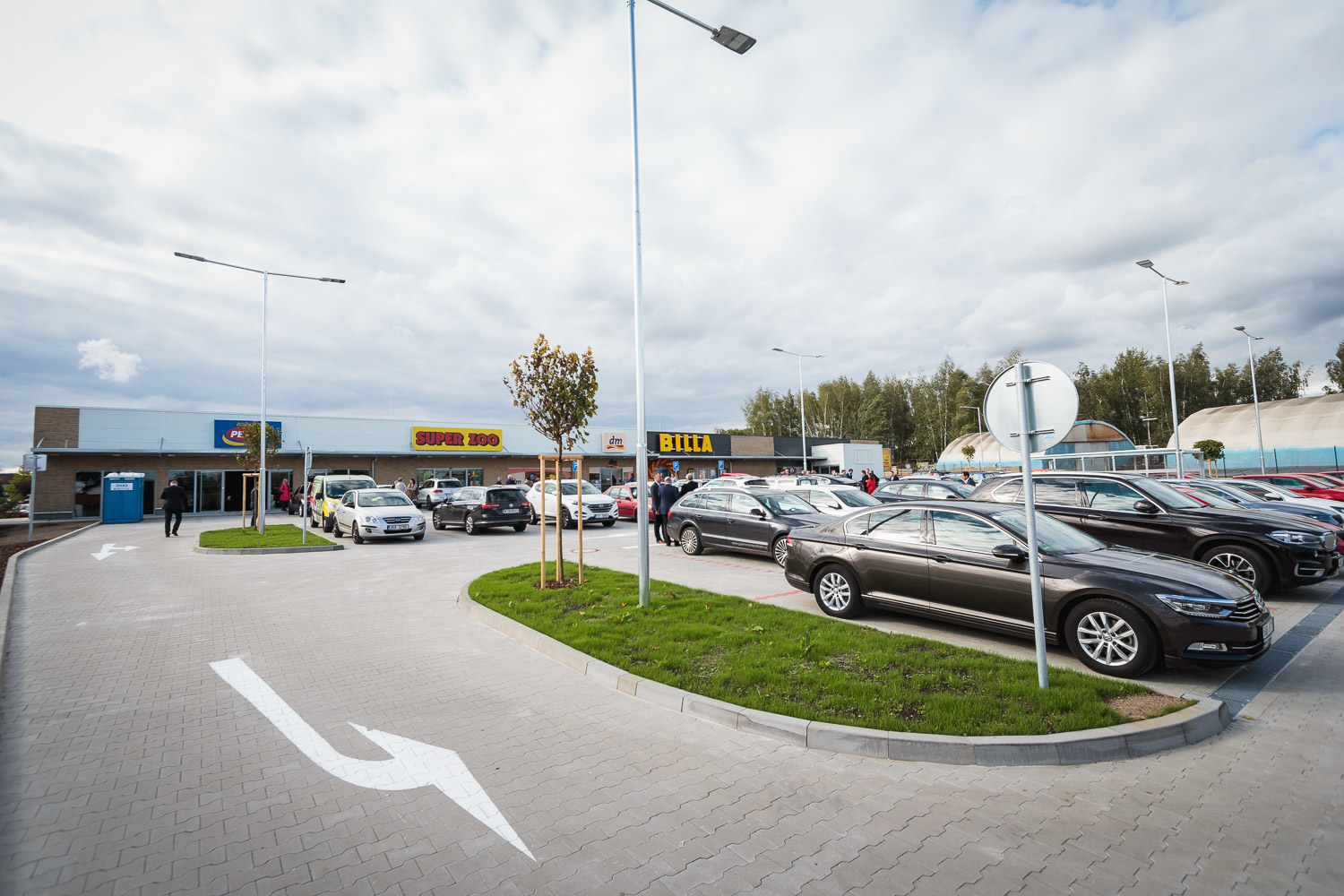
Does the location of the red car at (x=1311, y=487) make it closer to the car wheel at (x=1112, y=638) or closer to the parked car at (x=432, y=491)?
the car wheel at (x=1112, y=638)

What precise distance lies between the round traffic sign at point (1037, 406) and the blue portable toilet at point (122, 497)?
1304 inches

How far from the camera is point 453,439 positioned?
1433 inches

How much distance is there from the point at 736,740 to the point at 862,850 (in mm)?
1348

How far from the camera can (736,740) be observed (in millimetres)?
4316

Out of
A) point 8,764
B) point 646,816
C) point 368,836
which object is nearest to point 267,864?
Result: point 368,836

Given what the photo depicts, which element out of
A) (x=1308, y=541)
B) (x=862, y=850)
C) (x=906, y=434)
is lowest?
(x=862, y=850)

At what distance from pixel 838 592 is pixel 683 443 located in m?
37.3

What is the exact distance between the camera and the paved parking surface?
2.86m

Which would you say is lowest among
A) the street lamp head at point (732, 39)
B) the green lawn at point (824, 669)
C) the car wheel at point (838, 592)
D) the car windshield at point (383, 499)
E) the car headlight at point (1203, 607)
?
the green lawn at point (824, 669)

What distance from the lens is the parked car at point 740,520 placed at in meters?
12.1

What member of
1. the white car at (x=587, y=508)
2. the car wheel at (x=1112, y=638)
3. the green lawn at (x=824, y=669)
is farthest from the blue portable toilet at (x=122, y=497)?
the car wheel at (x=1112, y=638)

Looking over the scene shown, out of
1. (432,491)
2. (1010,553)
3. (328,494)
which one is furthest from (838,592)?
(432,491)

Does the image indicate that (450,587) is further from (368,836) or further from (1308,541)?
(1308,541)

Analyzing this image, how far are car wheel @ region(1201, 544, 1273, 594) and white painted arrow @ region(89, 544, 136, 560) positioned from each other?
21.1 m
